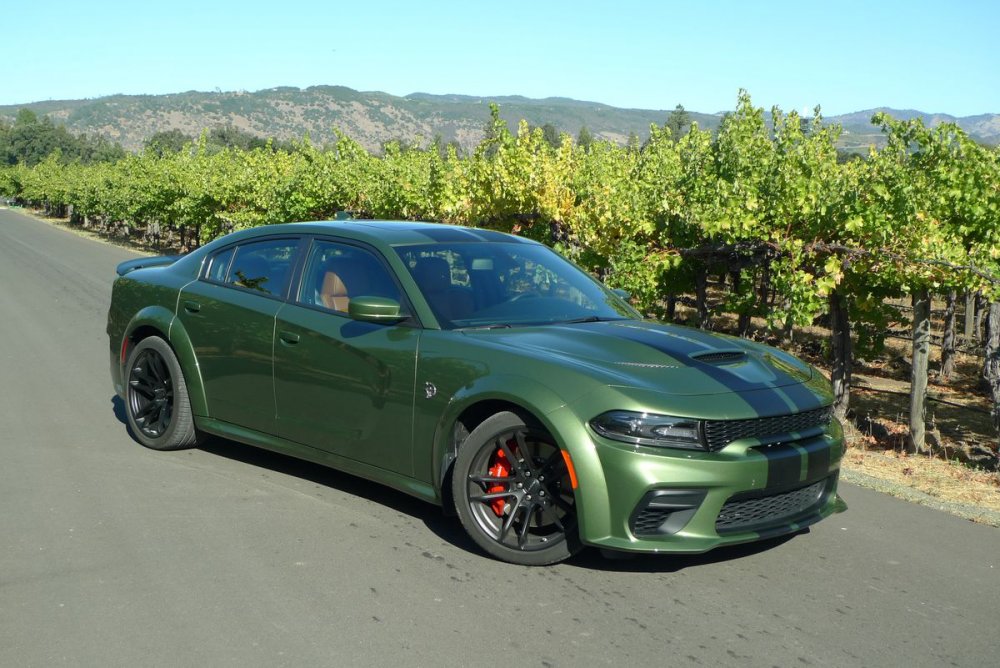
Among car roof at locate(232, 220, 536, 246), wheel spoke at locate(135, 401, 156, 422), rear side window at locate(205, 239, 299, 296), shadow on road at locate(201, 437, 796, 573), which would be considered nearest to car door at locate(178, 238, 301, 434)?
rear side window at locate(205, 239, 299, 296)

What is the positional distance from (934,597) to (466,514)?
2152mm

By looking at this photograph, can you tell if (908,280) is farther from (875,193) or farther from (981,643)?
(981,643)

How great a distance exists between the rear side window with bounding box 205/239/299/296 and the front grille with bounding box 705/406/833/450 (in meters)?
2.88

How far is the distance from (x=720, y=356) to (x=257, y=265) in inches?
119

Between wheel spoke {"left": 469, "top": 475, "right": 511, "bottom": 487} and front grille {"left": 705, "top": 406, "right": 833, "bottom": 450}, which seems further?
wheel spoke {"left": 469, "top": 475, "right": 511, "bottom": 487}

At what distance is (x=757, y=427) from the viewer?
4.62 m

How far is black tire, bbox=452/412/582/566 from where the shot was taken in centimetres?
475

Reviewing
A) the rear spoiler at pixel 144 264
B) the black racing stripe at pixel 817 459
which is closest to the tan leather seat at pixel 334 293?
the rear spoiler at pixel 144 264

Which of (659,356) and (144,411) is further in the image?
(144,411)

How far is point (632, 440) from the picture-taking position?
176 inches

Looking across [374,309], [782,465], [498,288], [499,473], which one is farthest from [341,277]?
[782,465]

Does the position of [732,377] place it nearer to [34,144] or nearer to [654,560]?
[654,560]

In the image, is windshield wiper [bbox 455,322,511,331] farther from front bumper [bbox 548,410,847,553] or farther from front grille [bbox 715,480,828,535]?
front grille [bbox 715,480,828,535]

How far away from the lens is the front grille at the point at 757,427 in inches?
178
